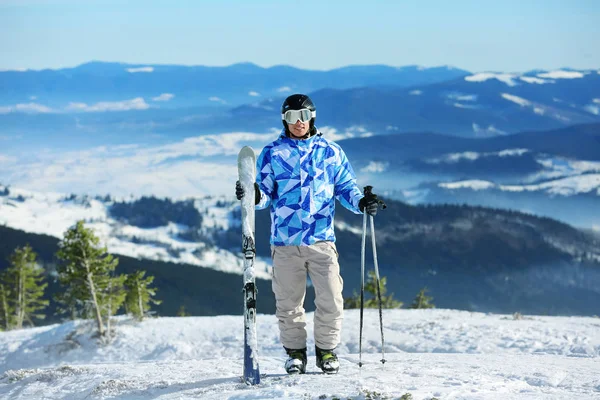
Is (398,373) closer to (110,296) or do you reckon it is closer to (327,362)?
(327,362)

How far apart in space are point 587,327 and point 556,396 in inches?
472

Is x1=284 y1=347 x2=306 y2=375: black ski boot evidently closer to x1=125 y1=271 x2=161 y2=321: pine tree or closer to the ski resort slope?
the ski resort slope

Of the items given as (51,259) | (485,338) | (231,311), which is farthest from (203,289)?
(485,338)

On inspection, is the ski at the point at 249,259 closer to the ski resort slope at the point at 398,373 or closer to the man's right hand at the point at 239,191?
the man's right hand at the point at 239,191

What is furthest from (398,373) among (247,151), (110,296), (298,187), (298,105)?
(110,296)

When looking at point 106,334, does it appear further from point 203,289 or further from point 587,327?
point 203,289

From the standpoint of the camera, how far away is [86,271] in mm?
26734

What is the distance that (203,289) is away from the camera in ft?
494

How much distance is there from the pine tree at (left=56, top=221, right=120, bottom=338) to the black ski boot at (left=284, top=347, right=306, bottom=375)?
61.1 ft

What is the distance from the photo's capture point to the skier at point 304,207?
7754 millimetres

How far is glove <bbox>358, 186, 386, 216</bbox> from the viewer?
775cm

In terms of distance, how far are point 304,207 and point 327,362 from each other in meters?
1.94

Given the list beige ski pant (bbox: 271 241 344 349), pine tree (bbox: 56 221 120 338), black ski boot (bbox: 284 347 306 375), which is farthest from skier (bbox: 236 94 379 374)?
pine tree (bbox: 56 221 120 338)

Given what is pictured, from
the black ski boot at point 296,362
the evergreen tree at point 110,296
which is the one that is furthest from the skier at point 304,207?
the evergreen tree at point 110,296
